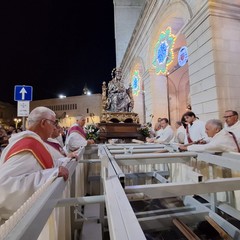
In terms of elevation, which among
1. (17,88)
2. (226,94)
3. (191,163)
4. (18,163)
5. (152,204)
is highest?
(17,88)

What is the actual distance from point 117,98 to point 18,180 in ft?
21.4

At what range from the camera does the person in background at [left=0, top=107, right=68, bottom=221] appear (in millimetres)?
1265

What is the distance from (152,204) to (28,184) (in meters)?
2.41

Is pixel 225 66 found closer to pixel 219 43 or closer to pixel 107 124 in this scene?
pixel 219 43

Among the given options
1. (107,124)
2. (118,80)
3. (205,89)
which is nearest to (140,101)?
(118,80)

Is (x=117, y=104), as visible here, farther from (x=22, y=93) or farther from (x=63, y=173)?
Answer: (x=63, y=173)

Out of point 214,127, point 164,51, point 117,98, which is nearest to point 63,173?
point 214,127

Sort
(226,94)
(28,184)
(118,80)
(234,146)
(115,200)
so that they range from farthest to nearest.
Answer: (118,80)
(226,94)
(234,146)
(28,184)
(115,200)

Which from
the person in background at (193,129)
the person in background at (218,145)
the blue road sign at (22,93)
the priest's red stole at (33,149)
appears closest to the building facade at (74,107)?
the blue road sign at (22,93)

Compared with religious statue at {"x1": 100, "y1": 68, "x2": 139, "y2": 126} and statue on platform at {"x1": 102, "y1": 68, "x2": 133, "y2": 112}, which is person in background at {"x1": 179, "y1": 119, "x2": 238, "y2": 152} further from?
statue on platform at {"x1": 102, "y1": 68, "x2": 133, "y2": 112}

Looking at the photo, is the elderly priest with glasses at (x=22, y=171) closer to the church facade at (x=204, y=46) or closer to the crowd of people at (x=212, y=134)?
the crowd of people at (x=212, y=134)

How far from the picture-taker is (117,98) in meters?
7.67

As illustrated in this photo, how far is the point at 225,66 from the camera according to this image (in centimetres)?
486

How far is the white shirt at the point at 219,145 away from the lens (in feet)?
7.36
